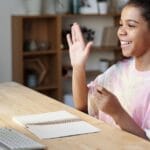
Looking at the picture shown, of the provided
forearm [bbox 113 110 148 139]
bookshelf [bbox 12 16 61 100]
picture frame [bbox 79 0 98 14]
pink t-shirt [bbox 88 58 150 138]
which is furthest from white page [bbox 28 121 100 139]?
picture frame [bbox 79 0 98 14]

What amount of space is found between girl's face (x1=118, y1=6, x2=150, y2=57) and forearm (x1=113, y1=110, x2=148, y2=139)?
1.12ft

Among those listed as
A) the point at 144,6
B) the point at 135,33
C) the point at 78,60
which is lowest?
the point at 78,60

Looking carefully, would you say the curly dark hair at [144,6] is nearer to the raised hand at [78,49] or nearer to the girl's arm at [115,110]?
the raised hand at [78,49]

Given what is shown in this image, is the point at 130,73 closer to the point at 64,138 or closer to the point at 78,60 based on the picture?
the point at 78,60

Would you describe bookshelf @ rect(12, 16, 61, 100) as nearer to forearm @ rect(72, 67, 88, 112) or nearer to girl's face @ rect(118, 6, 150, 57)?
forearm @ rect(72, 67, 88, 112)

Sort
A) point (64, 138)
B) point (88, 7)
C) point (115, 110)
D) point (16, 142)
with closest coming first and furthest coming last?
1. point (16, 142)
2. point (64, 138)
3. point (115, 110)
4. point (88, 7)

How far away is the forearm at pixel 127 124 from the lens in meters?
1.63

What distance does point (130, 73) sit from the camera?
196 centimetres

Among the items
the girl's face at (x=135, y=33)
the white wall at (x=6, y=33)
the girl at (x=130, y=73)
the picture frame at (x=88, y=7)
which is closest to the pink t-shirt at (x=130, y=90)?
the girl at (x=130, y=73)

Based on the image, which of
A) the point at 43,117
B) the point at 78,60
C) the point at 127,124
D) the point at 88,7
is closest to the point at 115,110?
the point at 127,124

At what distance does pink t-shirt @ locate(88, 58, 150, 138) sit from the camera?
71.2 inches

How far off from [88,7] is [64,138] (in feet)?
9.84

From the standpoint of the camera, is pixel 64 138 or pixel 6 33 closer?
pixel 64 138

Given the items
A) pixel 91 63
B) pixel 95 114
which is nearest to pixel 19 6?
pixel 91 63
